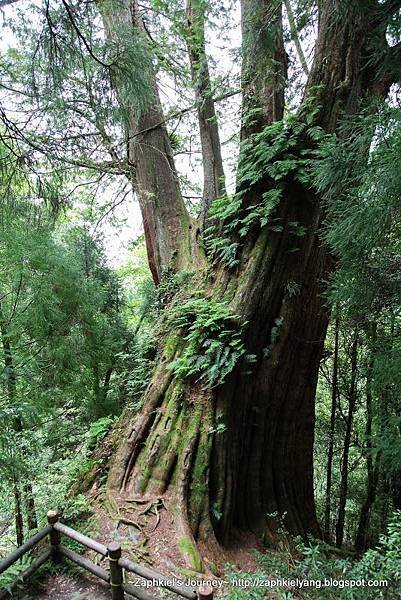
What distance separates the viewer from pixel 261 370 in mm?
4879

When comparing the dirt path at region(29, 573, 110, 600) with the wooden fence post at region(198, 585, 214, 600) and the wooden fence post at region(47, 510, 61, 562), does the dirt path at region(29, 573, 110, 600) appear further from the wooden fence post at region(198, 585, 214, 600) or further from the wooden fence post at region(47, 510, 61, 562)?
the wooden fence post at region(198, 585, 214, 600)

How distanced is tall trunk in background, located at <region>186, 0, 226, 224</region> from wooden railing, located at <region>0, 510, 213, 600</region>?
4.77 metres

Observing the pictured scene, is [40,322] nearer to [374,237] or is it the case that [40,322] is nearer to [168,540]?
[168,540]

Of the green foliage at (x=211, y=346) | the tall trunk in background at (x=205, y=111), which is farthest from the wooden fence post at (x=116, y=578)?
the tall trunk in background at (x=205, y=111)

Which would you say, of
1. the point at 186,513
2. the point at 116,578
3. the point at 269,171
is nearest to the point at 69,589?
the point at 116,578

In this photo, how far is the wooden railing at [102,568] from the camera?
2.73 m

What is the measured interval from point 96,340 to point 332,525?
7.07m

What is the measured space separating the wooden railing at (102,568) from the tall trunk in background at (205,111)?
188 inches

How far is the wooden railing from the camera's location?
2727 mm

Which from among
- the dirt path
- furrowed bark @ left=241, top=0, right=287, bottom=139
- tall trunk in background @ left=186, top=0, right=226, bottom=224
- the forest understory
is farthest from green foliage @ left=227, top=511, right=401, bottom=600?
furrowed bark @ left=241, top=0, right=287, bottom=139

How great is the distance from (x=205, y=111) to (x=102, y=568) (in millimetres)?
6229

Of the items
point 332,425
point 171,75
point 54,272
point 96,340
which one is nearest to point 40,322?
point 54,272

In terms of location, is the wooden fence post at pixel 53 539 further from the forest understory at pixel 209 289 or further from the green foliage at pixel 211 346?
the green foliage at pixel 211 346

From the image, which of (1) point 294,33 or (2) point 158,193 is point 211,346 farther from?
(1) point 294,33
